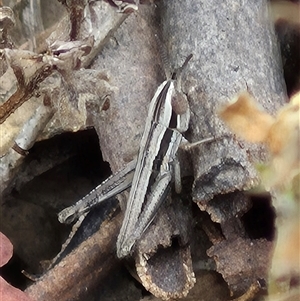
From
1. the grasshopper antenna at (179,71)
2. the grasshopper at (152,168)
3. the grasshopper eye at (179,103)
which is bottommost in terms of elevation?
the grasshopper at (152,168)

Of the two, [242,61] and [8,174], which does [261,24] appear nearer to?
[242,61]

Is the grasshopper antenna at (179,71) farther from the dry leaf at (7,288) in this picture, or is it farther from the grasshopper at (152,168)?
the dry leaf at (7,288)

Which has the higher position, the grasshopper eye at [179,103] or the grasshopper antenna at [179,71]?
the grasshopper antenna at [179,71]

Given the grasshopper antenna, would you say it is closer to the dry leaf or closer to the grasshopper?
the grasshopper

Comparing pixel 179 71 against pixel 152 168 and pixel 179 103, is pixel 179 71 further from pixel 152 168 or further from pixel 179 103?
pixel 152 168

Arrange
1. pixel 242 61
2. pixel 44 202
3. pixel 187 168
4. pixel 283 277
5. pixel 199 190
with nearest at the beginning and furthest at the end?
pixel 283 277 < pixel 199 190 < pixel 242 61 < pixel 187 168 < pixel 44 202

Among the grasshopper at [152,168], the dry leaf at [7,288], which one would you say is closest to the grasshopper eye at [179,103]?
the grasshopper at [152,168]

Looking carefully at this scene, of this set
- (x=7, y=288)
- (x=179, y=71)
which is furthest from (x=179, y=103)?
(x=7, y=288)

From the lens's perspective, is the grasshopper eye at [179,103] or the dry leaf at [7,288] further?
the grasshopper eye at [179,103]

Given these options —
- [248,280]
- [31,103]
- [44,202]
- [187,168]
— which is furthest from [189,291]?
[31,103]
